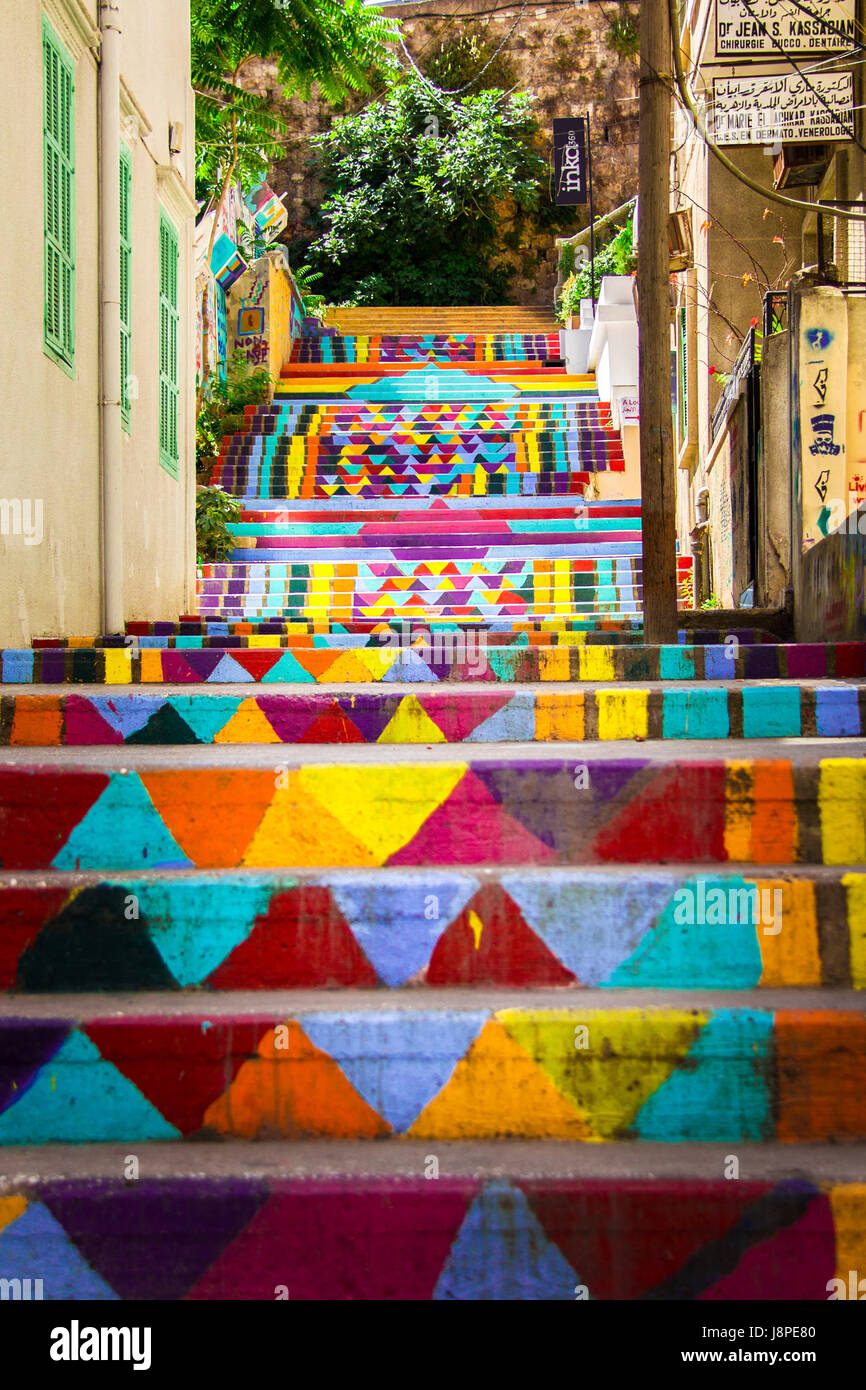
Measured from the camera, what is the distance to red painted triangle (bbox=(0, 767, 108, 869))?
2.31 m

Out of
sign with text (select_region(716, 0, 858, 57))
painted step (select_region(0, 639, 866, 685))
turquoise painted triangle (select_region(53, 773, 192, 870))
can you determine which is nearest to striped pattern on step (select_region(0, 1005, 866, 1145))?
turquoise painted triangle (select_region(53, 773, 192, 870))

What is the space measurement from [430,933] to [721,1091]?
0.56m

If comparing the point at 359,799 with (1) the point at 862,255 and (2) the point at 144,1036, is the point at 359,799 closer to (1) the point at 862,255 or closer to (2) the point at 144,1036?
(2) the point at 144,1036

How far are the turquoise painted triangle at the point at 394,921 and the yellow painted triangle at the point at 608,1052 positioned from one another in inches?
9.3

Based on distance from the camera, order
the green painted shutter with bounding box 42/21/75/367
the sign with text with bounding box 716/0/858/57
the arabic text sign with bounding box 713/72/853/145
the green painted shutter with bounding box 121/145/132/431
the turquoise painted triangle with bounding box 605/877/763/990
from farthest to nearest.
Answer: the arabic text sign with bounding box 713/72/853/145 → the sign with text with bounding box 716/0/858/57 → the green painted shutter with bounding box 121/145/132/431 → the green painted shutter with bounding box 42/21/75/367 → the turquoise painted triangle with bounding box 605/877/763/990

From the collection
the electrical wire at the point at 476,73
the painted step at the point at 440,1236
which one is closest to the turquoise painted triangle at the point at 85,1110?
the painted step at the point at 440,1236

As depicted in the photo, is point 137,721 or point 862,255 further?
point 862,255

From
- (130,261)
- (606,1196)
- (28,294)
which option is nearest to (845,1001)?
(606,1196)

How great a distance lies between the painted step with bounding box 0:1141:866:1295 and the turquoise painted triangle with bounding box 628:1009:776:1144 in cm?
15

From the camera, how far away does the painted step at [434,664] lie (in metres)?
3.76

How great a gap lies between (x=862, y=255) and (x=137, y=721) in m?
6.75

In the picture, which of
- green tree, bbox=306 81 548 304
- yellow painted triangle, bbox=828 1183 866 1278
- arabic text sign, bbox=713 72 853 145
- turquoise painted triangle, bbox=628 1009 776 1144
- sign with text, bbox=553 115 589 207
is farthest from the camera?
green tree, bbox=306 81 548 304

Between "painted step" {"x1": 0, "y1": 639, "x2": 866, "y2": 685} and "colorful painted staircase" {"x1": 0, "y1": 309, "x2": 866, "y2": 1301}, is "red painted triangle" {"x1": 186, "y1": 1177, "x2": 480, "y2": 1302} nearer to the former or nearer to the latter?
"colorful painted staircase" {"x1": 0, "y1": 309, "x2": 866, "y2": 1301}
